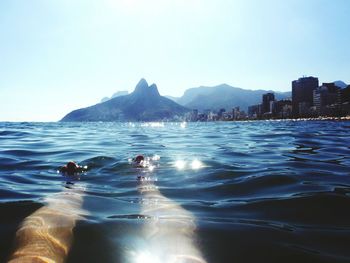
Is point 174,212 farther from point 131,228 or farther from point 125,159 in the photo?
point 125,159

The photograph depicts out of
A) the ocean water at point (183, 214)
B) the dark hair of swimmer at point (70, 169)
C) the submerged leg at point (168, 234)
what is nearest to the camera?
the submerged leg at point (168, 234)

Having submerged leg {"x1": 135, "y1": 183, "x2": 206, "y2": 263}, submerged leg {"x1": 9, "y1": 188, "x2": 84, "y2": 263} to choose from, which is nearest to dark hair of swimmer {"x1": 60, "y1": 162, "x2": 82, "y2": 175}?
submerged leg {"x1": 9, "y1": 188, "x2": 84, "y2": 263}

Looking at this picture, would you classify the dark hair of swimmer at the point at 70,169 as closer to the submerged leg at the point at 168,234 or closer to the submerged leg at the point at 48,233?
the submerged leg at the point at 48,233

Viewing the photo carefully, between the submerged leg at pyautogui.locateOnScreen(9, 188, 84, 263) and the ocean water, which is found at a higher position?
the submerged leg at pyautogui.locateOnScreen(9, 188, 84, 263)

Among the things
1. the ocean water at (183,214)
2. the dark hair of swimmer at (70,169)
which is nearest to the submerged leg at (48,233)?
the ocean water at (183,214)

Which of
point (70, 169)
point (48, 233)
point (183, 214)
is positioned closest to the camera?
point (48, 233)

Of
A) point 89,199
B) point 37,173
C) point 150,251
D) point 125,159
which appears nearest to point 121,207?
point 89,199

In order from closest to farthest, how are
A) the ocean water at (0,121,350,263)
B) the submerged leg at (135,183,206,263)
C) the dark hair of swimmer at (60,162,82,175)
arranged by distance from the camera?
the submerged leg at (135,183,206,263) < the ocean water at (0,121,350,263) < the dark hair of swimmer at (60,162,82,175)

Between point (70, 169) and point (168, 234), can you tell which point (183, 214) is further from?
point (70, 169)

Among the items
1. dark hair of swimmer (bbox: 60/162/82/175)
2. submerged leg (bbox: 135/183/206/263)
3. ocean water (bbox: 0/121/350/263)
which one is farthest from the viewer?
dark hair of swimmer (bbox: 60/162/82/175)

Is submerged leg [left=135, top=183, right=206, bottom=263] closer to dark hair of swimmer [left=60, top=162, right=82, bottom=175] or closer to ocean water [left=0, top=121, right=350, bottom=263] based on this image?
ocean water [left=0, top=121, right=350, bottom=263]

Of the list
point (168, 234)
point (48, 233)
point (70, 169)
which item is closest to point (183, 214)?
point (168, 234)

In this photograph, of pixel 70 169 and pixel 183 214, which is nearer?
pixel 183 214

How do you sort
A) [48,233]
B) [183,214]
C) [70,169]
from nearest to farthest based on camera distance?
[48,233]
[183,214]
[70,169]
